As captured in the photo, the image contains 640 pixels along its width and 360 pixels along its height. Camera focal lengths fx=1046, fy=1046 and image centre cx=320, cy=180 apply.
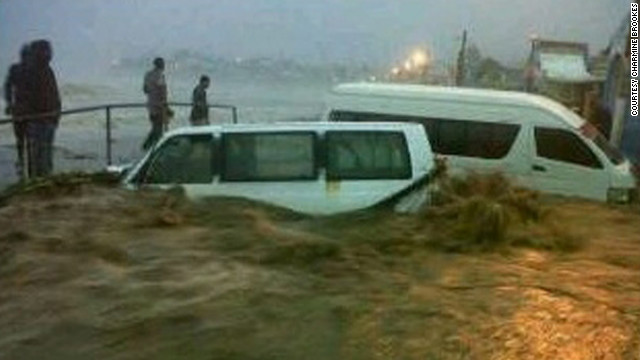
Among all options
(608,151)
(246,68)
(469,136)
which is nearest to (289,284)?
(469,136)

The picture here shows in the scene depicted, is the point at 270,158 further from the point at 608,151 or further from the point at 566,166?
the point at 608,151

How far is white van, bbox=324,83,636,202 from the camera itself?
44.3ft

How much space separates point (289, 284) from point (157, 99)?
9758 millimetres

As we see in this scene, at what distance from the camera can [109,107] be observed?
14.8 metres

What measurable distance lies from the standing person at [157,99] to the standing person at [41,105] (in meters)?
3.06

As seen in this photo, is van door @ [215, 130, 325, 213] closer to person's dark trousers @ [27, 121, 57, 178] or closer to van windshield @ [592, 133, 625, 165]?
person's dark trousers @ [27, 121, 57, 178]

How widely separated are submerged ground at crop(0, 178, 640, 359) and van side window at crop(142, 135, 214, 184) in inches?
8.6

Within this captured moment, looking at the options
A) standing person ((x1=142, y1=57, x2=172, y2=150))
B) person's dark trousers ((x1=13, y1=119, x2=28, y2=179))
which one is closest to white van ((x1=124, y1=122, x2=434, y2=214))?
person's dark trousers ((x1=13, y1=119, x2=28, y2=179))

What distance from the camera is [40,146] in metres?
13.2

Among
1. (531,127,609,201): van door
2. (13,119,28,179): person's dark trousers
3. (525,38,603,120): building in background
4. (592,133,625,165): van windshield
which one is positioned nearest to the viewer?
(13,119,28,179): person's dark trousers

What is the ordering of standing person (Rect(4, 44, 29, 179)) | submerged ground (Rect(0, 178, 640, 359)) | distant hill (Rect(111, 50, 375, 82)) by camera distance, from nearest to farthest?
submerged ground (Rect(0, 178, 640, 359))
standing person (Rect(4, 44, 29, 179))
distant hill (Rect(111, 50, 375, 82))

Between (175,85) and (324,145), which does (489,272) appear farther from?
(175,85)

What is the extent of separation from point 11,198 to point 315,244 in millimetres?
3936

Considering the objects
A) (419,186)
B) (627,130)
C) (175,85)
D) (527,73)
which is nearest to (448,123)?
(419,186)
